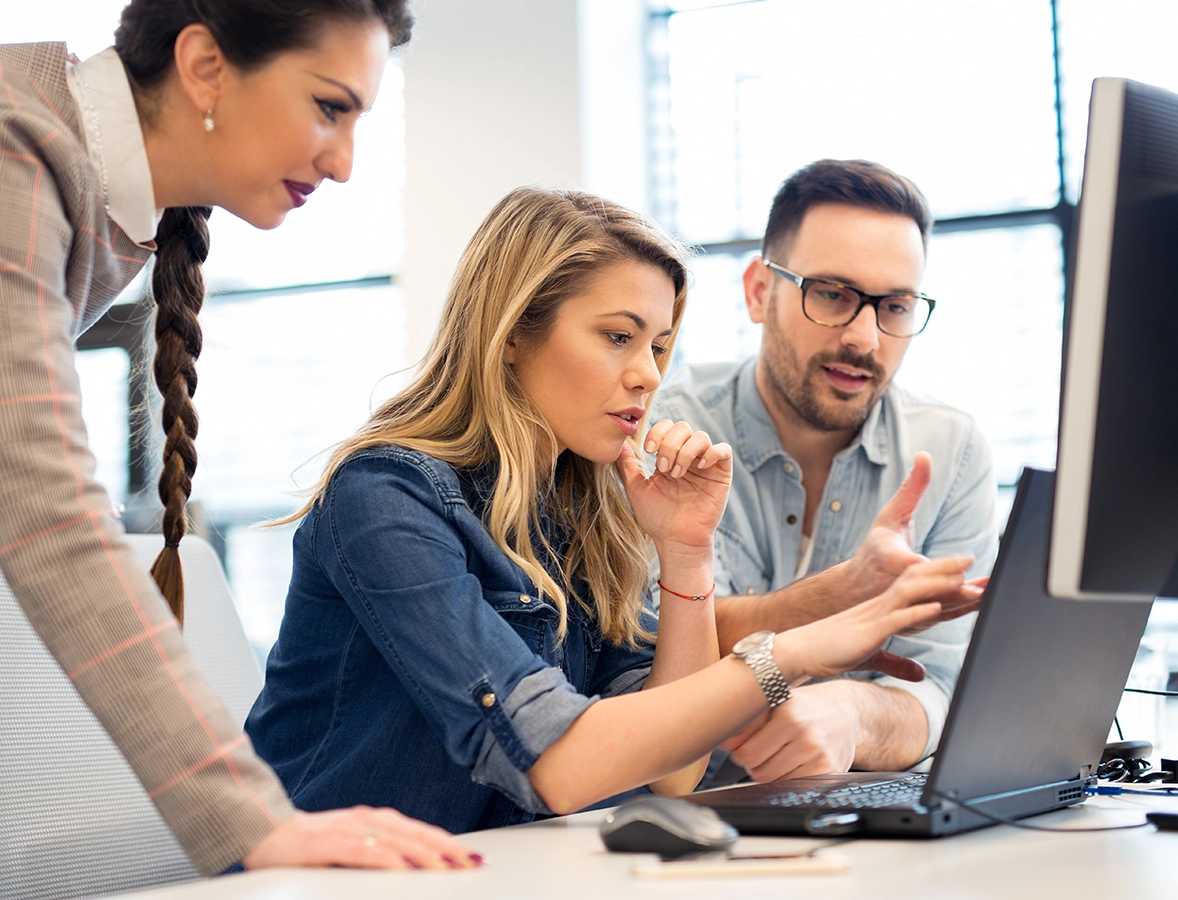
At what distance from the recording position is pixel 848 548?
6.66ft

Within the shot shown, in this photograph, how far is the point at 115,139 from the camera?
109 centimetres

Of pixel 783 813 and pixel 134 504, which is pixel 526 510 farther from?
pixel 134 504

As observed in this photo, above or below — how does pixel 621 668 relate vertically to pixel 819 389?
below

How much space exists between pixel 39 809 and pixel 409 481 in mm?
463

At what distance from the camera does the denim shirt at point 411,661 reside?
1.07 metres

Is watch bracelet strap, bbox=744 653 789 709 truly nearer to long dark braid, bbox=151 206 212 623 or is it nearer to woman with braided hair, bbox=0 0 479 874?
woman with braided hair, bbox=0 0 479 874

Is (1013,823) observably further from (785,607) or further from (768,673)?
(785,607)

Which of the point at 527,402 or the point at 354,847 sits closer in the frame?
the point at 354,847

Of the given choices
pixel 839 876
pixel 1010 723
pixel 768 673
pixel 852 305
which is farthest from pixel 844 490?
pixel 839 876

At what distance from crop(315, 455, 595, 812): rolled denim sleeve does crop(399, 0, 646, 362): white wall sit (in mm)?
2134

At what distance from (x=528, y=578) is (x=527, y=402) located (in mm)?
243

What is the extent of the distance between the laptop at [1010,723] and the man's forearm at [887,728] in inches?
17.8

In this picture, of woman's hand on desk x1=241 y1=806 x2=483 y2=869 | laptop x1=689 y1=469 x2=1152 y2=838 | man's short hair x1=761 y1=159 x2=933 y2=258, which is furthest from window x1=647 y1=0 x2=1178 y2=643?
woman's hand on desk x1=241 y1=806 x2=483 y2=869

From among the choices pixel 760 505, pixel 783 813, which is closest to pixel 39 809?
pixel 783 813
